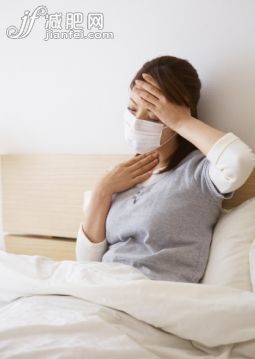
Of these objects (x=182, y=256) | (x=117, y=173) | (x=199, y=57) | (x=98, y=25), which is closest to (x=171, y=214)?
(x=182, y=256)

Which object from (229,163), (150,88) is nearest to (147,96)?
(150,88)

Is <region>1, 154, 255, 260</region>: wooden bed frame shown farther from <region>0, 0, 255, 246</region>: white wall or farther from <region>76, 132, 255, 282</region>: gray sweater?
<region>76, 132, 255, 282</region>: gray sweater

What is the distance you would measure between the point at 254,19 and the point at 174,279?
0.79 meters

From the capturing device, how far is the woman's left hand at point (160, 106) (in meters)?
0.97

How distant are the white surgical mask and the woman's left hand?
0.11 feet

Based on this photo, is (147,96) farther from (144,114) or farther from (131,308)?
(131,308)

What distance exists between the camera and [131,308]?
0.71 meters

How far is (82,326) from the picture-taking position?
0.65 metres

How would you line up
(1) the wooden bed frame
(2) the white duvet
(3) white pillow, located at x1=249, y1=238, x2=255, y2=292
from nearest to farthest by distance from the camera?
1. (2) the white duvet
2. (3) white pillow, located at x1=249, y1=238, x2=255, y2=292
3. (1) the wooden bed frame

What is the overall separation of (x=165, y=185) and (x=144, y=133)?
16 cm

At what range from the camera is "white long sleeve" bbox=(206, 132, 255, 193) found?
32.6 inches

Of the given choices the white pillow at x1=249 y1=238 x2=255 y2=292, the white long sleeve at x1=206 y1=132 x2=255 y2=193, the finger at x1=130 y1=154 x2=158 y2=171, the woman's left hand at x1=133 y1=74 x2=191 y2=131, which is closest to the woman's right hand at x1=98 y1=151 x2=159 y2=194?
the finger at x1=130 y1=154 x2=158 y2=171

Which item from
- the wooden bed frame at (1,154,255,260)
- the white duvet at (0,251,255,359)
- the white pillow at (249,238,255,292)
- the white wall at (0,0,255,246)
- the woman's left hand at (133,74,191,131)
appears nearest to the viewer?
the white duvet at (0,251,255,359)

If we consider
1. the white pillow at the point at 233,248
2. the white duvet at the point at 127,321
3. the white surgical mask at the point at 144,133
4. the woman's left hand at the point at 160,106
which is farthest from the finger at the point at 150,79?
the white duvet at the point at 127,321
